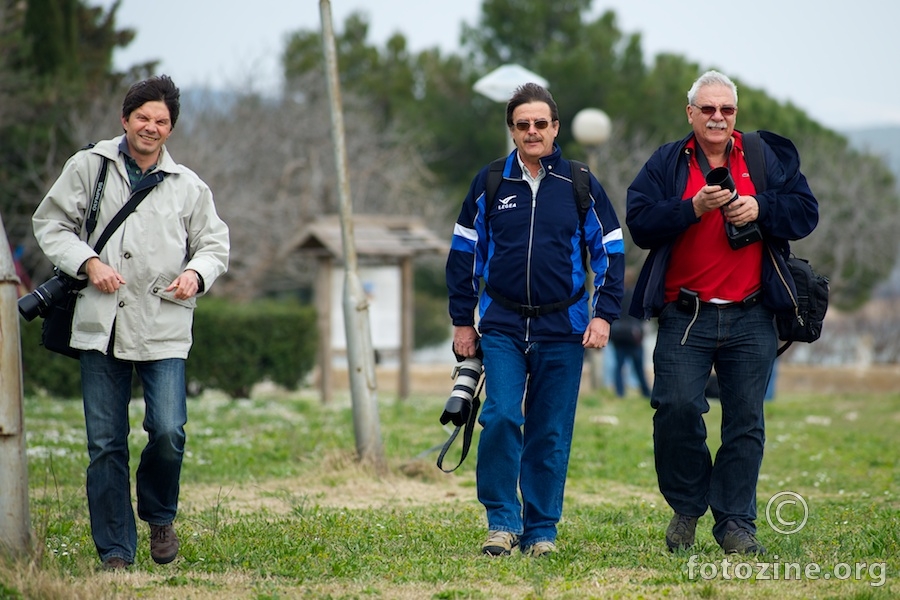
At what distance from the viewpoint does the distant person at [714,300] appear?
5059 mm

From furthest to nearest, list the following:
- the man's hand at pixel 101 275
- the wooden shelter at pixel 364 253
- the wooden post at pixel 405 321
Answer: the wooden post at pixel 405 321, the wooden shelter at pixel 364 253, the man's hand at pixel 101 275

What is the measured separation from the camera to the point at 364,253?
14.3m

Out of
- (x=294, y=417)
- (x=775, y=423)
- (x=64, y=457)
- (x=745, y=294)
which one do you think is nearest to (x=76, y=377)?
(x=294, y=417)

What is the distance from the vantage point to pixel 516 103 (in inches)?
207

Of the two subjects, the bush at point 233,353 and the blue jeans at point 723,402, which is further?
the bush at point 233,353

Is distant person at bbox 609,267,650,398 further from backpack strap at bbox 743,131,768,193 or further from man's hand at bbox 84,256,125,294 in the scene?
man's hand at bbox 84,256,125,294

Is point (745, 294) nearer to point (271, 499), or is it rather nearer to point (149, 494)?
point (149, 494)

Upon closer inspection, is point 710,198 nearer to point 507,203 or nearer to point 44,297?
point 507,203

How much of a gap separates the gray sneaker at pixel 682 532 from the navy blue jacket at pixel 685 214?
925 millimetres

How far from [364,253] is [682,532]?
9459mm

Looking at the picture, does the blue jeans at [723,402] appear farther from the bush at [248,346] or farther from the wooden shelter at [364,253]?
the bush at [248,346]

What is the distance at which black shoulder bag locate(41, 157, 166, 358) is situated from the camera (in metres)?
4.77

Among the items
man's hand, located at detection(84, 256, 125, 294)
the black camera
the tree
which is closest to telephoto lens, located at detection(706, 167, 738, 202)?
man's hand, located at detection(84, 256, 125, 294)

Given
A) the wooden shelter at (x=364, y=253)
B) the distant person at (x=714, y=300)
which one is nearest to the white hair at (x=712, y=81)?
the distant person at (x=714, y=300)
